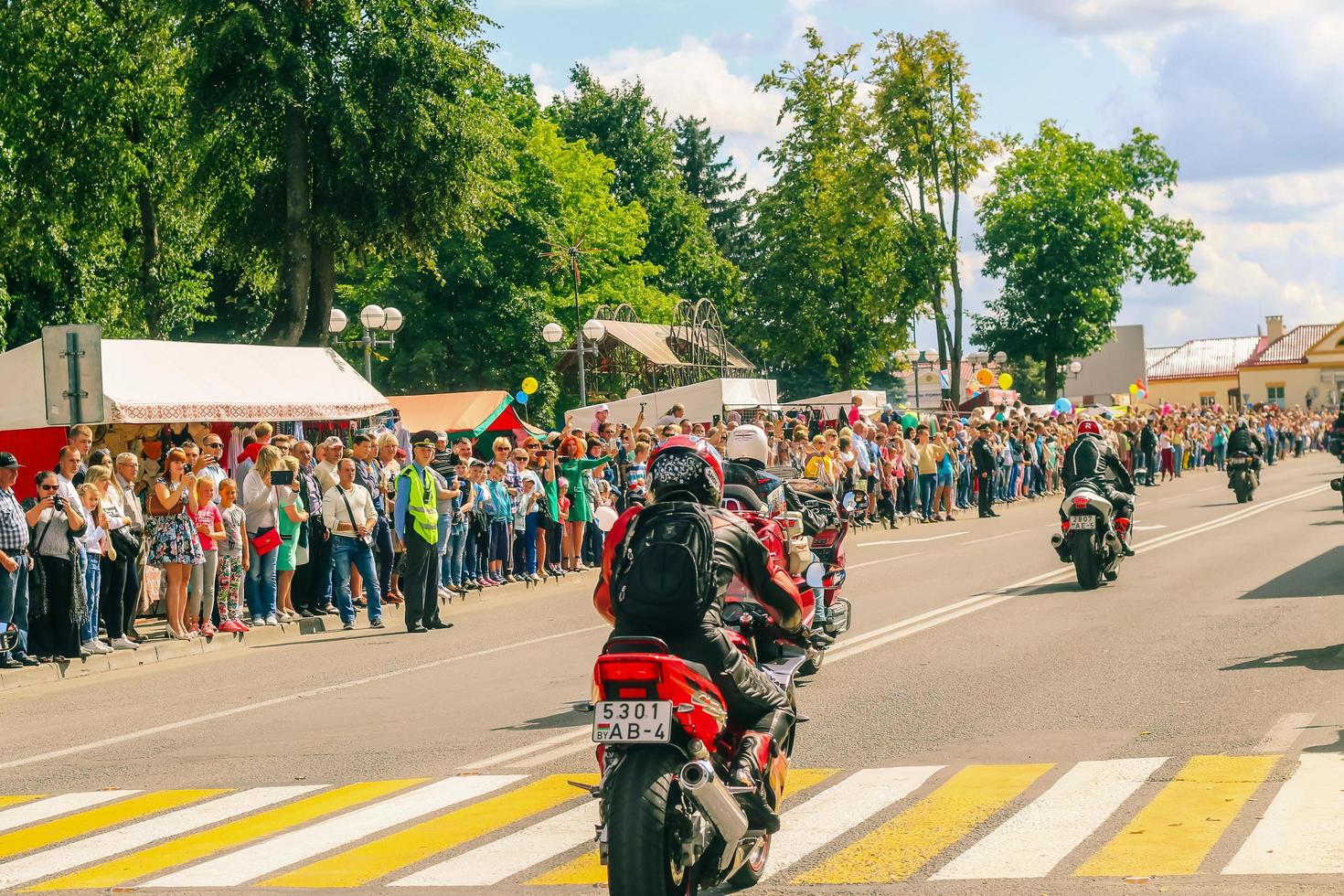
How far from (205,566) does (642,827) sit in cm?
1200

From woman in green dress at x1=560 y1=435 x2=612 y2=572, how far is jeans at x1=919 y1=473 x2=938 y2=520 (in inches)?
479

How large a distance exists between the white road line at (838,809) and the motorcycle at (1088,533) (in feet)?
31.1

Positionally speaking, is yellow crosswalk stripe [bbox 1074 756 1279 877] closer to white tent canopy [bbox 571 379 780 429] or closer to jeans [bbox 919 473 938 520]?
jeans [bbox 919 473 938 520]

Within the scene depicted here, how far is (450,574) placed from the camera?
2022cm

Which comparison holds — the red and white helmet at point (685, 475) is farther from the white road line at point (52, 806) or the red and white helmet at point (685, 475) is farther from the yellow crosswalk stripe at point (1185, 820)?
the white road line at point (52, 806)

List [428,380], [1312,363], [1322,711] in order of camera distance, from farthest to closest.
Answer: [1312,363] → [428,380] → [1322,711]

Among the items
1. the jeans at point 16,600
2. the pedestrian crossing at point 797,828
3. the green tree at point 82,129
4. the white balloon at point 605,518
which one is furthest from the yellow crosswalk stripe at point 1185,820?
the green tree at point 82,129

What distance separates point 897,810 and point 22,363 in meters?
15.7

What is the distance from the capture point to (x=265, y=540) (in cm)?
1708

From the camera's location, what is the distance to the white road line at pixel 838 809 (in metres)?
6.80

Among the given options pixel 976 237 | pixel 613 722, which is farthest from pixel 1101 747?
pixel 976 237

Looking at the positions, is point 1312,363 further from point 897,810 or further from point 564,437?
point 897,810

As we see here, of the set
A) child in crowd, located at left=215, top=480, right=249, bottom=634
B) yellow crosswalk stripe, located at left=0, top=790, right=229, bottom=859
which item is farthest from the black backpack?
child in crowd, located at left=215, top=480, right=249, bottom=634

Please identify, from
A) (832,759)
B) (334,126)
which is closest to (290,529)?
(832,759)
